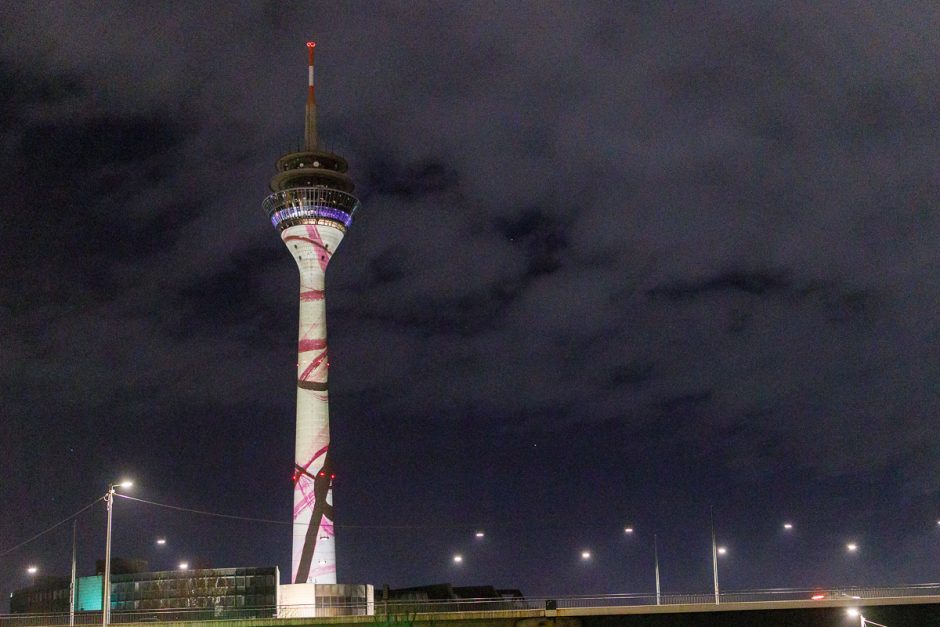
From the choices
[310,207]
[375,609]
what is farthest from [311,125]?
[375,609]

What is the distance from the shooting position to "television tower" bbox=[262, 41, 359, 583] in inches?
4264

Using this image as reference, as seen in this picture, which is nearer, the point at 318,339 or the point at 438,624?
the point at 438,624

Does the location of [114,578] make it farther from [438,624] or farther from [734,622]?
[734,622]

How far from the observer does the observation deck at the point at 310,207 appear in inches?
4552

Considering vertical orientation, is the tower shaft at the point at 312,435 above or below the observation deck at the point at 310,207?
below

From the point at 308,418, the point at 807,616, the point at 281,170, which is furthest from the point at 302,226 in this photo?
the point at 807,616

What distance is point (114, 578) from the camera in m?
90.6

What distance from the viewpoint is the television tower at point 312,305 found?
108 m

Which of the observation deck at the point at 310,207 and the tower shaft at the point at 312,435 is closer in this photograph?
the tower shaft at the point at 312,435

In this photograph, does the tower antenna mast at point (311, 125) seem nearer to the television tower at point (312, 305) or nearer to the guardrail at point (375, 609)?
the television tower at point (312, 305)

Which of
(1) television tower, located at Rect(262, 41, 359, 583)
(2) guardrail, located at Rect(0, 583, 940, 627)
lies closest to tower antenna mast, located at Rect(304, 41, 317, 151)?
(1) television tower, located at Rect(262, 41, 359, 583)

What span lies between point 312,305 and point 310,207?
10430 millimetres

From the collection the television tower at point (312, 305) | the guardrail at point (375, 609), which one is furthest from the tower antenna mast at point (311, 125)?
the guardrail at point (375, 609)

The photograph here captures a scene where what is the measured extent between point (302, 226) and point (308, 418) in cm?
1932
